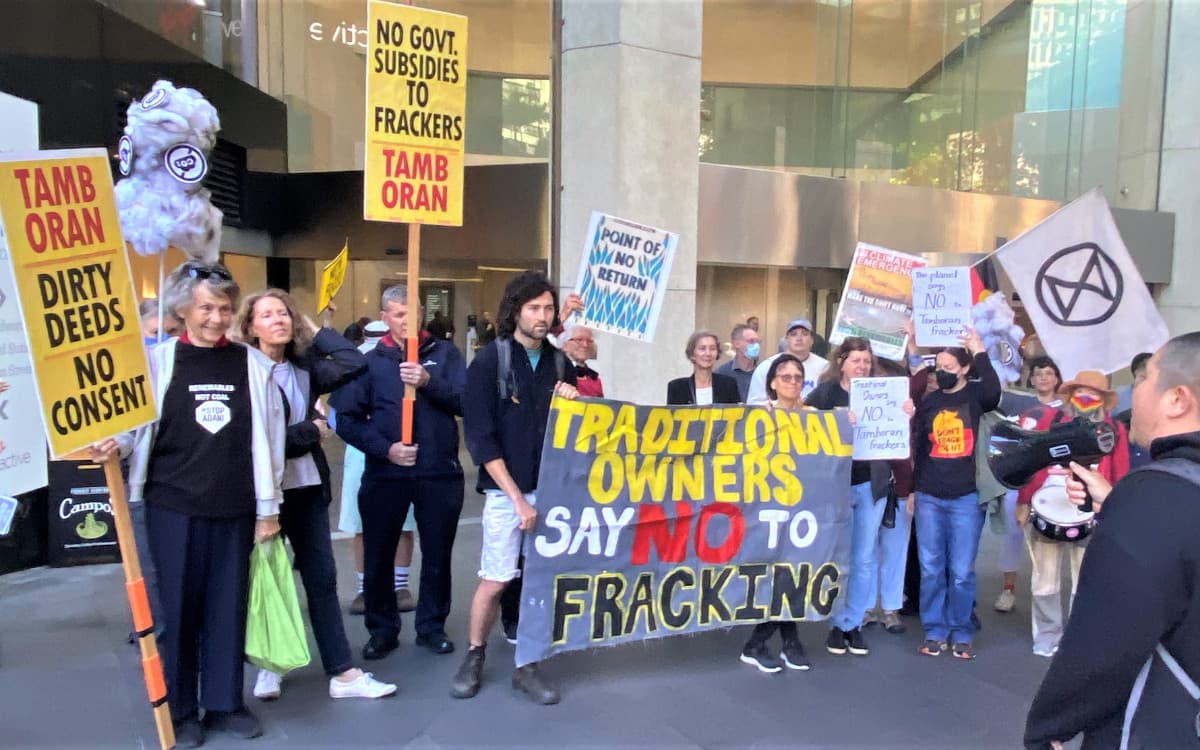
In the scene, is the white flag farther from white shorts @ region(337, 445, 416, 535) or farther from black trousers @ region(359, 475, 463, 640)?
white shorts @ region(337, 445, 416, 535)

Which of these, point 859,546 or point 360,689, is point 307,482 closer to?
point 360,689

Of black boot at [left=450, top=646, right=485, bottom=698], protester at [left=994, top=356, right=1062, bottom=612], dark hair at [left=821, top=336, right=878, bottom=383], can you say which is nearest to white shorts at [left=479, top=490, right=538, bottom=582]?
black boot at [left=450, top=646, right=485, bottom=698]

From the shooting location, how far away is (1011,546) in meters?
6.19

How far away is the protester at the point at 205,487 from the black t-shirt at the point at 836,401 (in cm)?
303

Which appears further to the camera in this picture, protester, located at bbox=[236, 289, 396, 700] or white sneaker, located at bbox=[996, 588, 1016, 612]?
white sneaker, located at bbox=[996, 588, 1016, 612]

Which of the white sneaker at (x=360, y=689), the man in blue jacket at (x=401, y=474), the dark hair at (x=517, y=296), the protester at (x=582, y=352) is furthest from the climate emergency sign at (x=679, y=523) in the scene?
the protester at (x=582, y=352)

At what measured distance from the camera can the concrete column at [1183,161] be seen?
589 inches

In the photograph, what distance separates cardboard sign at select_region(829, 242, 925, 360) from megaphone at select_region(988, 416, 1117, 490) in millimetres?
3388

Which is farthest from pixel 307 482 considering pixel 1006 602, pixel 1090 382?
pixel 1006 602

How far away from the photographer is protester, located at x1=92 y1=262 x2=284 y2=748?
3697 mm

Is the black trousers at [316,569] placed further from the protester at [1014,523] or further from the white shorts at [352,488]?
the protester at [1014,523]

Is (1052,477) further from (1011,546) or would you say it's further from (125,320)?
(125,320)

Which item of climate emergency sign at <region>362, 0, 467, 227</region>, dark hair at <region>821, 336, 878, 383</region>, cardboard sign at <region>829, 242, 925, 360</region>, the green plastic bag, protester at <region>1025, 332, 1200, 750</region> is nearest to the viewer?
protester at <region>1025, 332, 1200, 750</region>

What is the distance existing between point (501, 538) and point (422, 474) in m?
0.76
